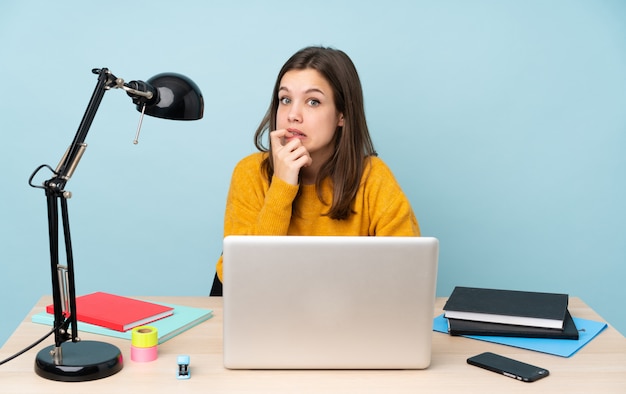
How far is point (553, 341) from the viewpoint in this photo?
62.9 inches

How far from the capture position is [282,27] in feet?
9.82

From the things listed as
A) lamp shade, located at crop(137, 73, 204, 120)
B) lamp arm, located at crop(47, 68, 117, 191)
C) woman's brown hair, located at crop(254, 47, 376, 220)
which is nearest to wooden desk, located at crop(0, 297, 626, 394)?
lamp arm, located at crop(47, 68, 117, 191)

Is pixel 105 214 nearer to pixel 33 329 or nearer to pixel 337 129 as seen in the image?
pixel 337 129

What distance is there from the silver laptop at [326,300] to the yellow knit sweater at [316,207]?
829 mm

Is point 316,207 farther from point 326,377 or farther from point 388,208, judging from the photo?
point 326,377

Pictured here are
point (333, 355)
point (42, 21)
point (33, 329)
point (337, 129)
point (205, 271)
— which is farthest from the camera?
point (205, 271)

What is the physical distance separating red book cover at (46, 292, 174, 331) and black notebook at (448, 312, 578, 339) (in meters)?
0.67

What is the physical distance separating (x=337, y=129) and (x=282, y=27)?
2.57ft

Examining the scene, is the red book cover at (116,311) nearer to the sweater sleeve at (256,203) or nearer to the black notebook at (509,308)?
the sweater sleeve at (256,203)

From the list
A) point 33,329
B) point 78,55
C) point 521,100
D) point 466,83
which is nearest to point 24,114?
point 78,55

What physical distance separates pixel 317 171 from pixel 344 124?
0.17 metres

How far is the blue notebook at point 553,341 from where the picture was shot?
A: 1539mm

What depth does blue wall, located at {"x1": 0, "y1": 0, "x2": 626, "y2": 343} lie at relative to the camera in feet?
9.80

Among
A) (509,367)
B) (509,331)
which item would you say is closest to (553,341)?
(509,331)
